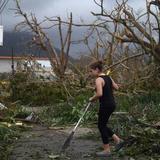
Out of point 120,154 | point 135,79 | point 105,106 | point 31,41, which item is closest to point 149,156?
point 120,154

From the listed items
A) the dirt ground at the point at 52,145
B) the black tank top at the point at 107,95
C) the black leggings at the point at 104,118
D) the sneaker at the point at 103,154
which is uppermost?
the black tank top at the point at 107,95

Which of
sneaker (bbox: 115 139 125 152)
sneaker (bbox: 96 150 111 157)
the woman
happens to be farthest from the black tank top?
sneaker (bbox: 96 150 111 157)

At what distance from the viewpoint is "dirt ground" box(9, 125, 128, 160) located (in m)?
8.24

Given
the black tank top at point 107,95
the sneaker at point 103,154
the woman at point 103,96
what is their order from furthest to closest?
the black tank top at point 107,95
the woman at point 103,96
the sneaker at point 103,154

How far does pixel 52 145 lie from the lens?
9.58 m

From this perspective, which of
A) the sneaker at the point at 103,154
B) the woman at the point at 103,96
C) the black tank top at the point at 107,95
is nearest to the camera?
the sneaker at the point at 103,154

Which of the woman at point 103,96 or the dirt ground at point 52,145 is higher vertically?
the woman at point 103,96

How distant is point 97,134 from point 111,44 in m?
6.50

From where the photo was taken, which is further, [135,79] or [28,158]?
[135,79]

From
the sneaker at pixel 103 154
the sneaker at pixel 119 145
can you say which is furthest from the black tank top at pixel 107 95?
the sneaker at pixel 103 154

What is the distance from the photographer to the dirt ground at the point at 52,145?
27.0 feet

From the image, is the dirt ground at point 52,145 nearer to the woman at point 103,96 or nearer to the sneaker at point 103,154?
the sneaker at point 103,154

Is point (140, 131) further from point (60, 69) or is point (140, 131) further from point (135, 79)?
point (60, 69)

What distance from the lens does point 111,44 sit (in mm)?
16656
